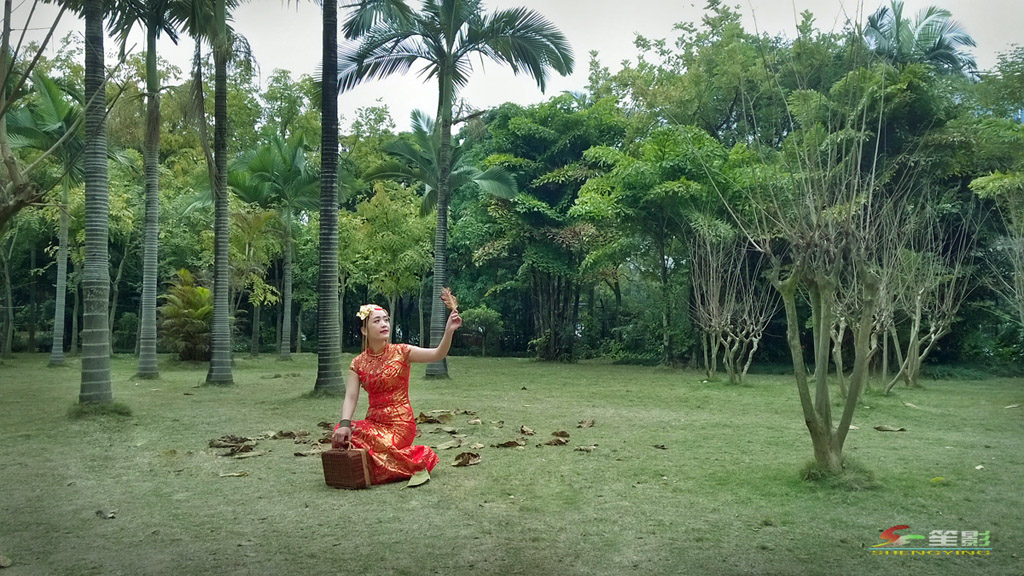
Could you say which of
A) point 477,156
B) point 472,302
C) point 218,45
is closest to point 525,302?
point 472,302

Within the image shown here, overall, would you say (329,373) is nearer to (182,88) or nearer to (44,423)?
(44,423)

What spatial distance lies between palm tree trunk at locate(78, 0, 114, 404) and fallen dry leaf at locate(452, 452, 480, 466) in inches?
221

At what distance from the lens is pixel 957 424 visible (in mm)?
9172

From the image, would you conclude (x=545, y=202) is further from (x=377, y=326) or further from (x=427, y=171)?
(x=377, y=326)

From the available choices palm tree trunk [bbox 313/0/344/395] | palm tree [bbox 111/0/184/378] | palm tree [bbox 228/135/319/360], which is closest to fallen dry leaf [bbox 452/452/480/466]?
palm tree trunk [bbox 313/0/344/395]

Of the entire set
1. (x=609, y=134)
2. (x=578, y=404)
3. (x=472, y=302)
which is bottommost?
(x=578, y=404)

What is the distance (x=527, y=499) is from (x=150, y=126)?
12.2 metres

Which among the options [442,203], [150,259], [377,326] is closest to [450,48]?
[442,203]

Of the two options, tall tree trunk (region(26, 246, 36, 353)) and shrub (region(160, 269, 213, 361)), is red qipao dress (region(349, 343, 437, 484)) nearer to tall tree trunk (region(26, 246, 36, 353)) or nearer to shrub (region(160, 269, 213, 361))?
shrub (region(160, 269, 213, 361))

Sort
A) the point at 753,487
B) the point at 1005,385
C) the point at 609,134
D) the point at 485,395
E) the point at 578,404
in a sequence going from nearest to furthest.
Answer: the point at 753,487
the point at 578,404
the point at 485,395
the point at 1005,385
the point at 609,134

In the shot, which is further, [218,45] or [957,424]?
[218,45]

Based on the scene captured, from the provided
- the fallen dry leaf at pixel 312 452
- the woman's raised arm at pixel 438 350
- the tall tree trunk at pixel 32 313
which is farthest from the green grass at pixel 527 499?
the tall tree trunk at pixel 32 313

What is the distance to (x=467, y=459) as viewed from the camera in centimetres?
664

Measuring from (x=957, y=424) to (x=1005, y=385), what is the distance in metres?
7.88
